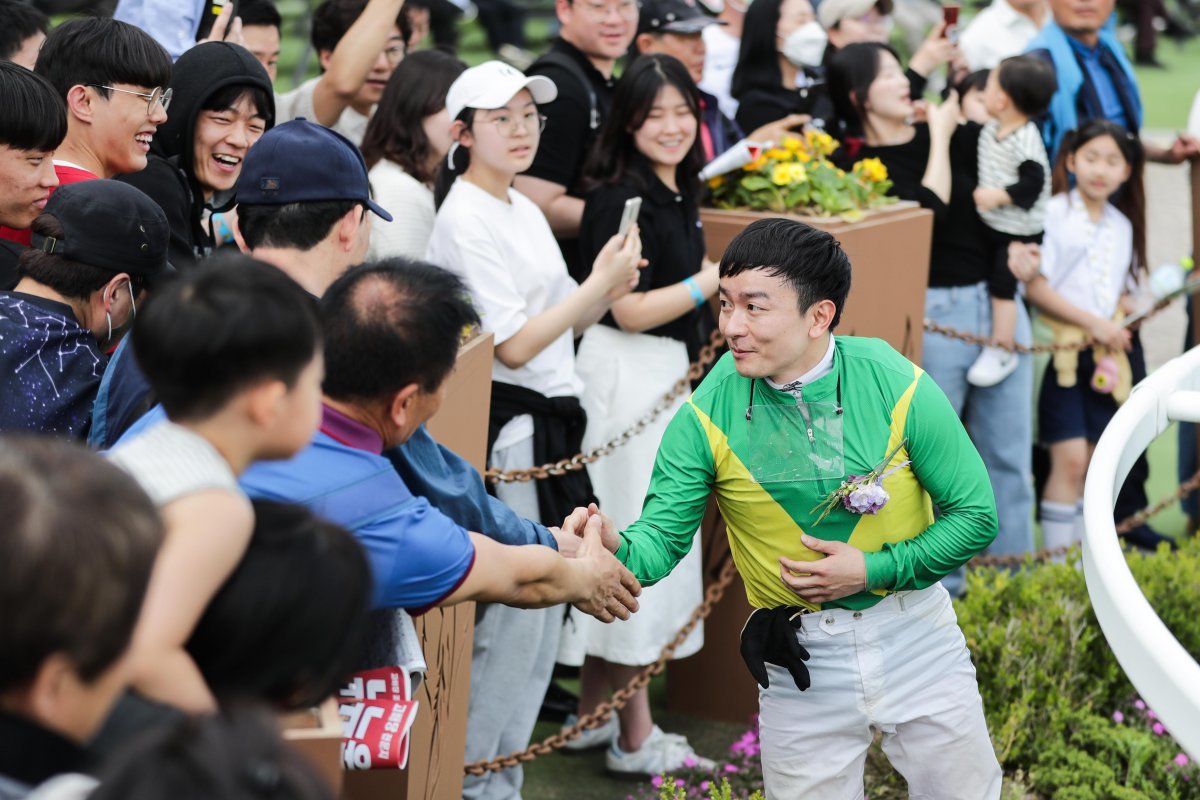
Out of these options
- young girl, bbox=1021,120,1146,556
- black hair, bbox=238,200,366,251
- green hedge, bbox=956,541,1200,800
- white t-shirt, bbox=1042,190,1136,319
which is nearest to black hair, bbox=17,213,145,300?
black hair, bbox=238,200,366,251

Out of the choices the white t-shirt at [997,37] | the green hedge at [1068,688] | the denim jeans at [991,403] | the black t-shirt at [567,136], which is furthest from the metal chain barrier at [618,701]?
the white t-shirt at [997,37]

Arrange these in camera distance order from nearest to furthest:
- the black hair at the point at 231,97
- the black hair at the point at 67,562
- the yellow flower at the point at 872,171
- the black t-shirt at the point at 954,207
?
the black hair at the point at 67,562 → the black hair at the point at 231,97 → the yellow flower at the point at 872,171 → the black t-shirt at the point at 954,207

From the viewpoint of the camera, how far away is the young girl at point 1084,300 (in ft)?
21.4

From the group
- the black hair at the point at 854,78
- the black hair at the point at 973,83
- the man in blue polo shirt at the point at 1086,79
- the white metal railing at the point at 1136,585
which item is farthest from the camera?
the man in blue polo shirt at the point at 1086,79

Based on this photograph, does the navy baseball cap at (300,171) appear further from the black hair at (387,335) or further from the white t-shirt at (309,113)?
the white t-shirt at (309,113)

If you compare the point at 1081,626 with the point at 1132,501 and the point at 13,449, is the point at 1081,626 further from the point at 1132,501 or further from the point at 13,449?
the point at 13,449

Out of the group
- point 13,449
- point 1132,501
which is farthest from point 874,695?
point 1132,501

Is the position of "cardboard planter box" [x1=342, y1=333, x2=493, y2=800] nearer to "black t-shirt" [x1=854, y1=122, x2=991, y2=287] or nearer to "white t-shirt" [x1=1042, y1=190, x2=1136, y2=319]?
"black t-shirt" [x1=854, y1=122, x2=991, y2=287]

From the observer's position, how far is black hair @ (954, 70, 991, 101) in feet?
22.6

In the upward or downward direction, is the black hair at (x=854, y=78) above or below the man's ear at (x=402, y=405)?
below

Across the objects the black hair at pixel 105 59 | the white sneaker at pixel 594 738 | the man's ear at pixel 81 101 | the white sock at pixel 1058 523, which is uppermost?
the black hair at pixel 105 59

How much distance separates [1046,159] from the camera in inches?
247

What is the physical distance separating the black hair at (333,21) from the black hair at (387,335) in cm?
324

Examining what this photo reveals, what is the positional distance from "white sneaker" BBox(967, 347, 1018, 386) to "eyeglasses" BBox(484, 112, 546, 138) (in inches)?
95.0
